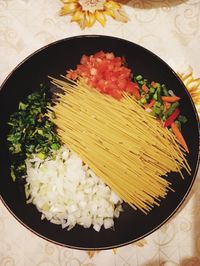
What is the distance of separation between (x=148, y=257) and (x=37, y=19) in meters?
1.23

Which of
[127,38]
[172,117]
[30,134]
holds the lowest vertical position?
[30,134]

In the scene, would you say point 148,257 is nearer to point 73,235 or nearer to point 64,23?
point 73,235

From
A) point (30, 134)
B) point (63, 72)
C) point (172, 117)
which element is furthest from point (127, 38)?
point (30, 134)

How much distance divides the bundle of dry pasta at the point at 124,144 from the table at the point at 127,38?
169 mm

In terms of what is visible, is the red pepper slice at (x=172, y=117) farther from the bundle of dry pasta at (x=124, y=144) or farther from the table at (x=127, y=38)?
the table at (x=127, y=38)

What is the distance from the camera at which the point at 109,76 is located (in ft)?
5.00

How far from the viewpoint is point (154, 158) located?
148 cm

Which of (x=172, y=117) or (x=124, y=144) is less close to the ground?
(x=172, y=117)

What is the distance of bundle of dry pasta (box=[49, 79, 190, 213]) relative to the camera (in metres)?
1.47

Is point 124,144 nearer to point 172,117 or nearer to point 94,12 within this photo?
point 172,117

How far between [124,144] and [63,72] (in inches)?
18.4

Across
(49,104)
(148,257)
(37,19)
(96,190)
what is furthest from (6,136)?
(148,257)

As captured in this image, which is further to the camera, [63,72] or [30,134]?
[63,72]

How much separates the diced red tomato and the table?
7.1 inches
